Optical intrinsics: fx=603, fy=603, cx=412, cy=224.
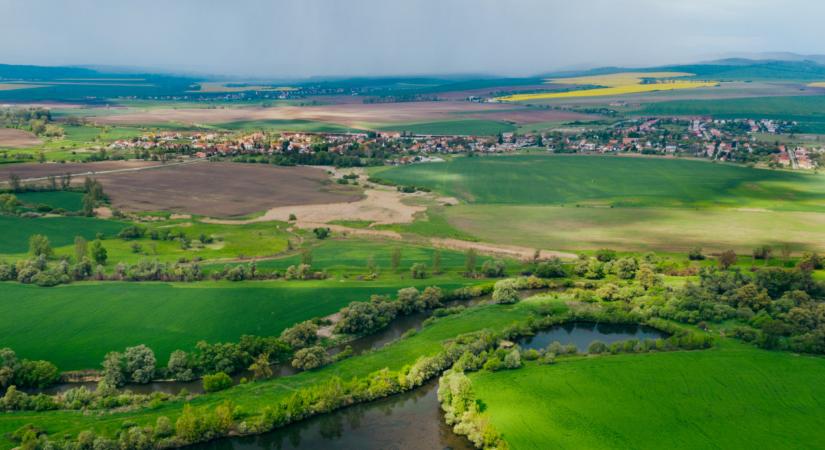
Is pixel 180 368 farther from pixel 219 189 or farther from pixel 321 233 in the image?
pixel 219 189

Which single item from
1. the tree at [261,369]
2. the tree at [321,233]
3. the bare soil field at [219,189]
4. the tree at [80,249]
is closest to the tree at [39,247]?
the tree at [80,249]

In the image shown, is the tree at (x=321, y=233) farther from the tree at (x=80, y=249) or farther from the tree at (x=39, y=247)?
the tree at (x=39, y=247)

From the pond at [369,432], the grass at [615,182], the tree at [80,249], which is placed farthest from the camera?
the grass at [615,182]

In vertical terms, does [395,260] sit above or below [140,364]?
above

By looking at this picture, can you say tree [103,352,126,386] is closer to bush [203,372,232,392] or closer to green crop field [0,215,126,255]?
bush [203,372,232,392]

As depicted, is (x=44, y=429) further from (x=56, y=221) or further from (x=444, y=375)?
(x=56, y=221)

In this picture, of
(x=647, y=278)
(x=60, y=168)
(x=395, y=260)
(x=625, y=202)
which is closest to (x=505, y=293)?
(x=395, y=260)

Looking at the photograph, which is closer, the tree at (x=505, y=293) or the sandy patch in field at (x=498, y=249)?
the tree at (x=505, y=293)

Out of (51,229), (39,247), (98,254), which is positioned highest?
(39,247)
